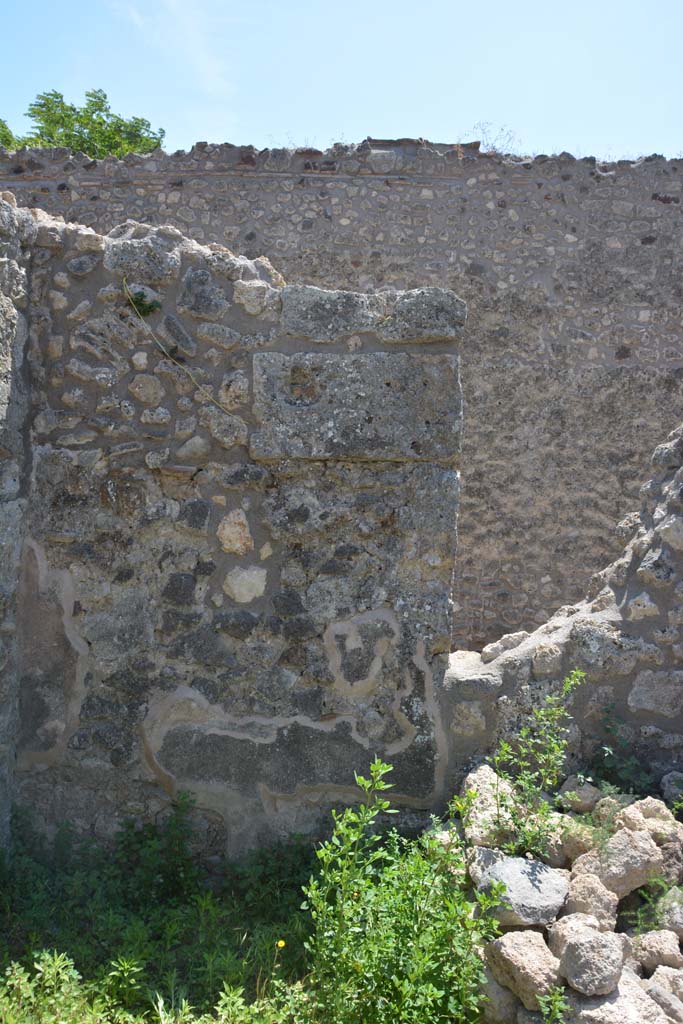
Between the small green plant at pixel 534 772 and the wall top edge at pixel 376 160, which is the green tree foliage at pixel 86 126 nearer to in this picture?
the wall top edge at pixel 376 160

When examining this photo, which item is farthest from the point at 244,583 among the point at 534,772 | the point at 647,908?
the point at 647,908

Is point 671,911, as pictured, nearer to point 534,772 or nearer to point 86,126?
point 534,772

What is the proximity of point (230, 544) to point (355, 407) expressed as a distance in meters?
0.67

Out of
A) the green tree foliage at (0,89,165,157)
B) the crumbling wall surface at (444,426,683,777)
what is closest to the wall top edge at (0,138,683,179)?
the crumbling wall surface at (444,426,683,777)

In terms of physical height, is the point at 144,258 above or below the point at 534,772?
above

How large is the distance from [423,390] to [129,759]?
1699 mm

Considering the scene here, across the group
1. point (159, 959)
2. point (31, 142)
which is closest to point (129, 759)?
point (159, 959)

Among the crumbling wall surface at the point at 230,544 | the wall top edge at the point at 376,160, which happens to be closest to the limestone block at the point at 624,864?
the crumbling wall surface at the point at 230,544

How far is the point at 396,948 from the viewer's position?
2352 mm

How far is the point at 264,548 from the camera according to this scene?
3242mm

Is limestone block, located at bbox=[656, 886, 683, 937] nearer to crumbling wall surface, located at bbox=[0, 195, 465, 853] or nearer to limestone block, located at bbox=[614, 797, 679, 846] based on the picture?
limestone block, located at bbox=[614, 797, 679, 846]

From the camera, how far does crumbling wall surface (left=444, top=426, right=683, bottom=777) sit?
3125 millimetres

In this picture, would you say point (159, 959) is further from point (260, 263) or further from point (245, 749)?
point (260, 263)

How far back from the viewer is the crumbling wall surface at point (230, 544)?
3199 millimetres
